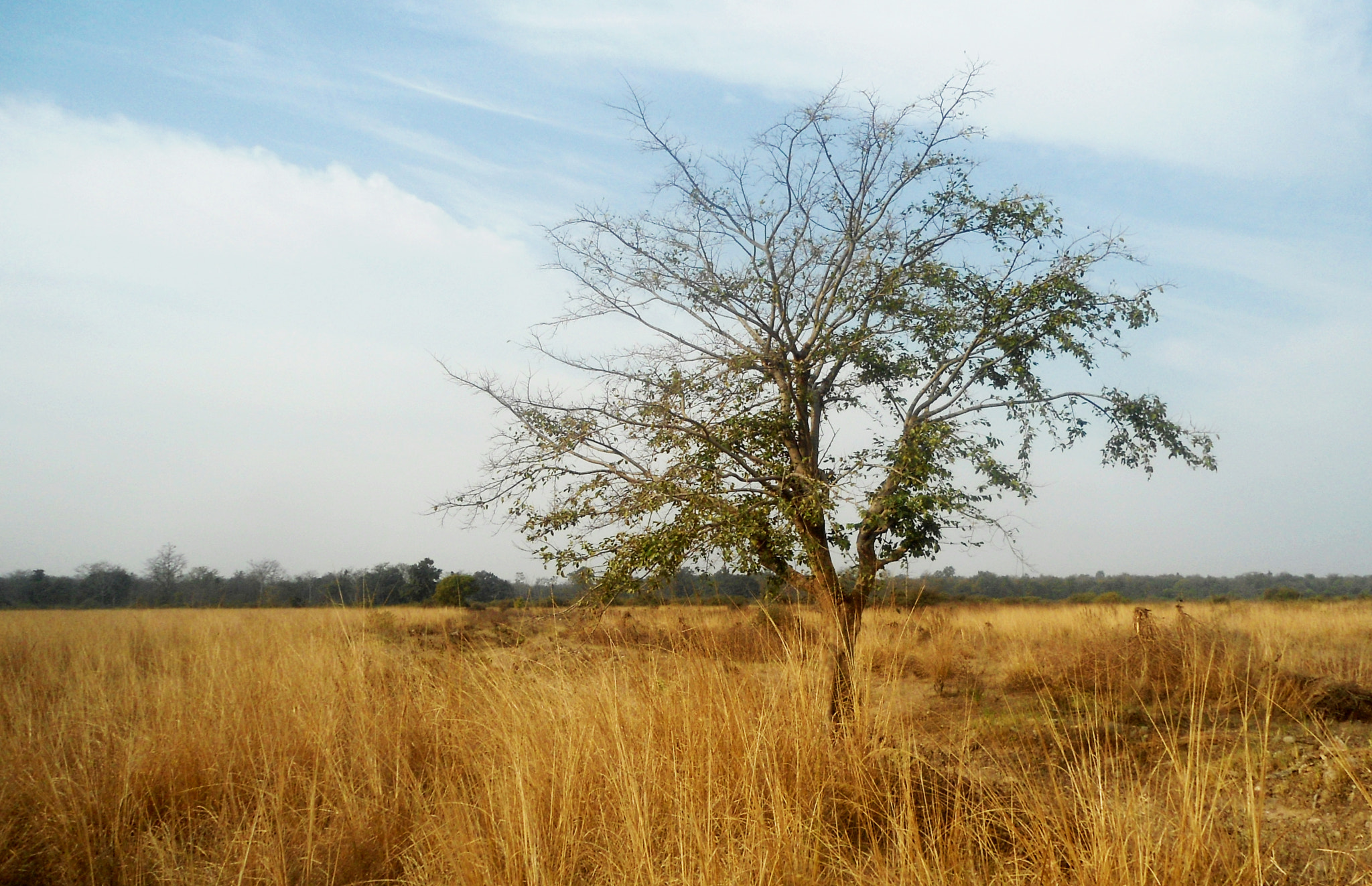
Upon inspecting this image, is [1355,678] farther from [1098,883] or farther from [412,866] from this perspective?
[412,866]

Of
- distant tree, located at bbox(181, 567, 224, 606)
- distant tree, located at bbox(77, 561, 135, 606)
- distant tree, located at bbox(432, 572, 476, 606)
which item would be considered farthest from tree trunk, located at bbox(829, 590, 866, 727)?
distant tree, located at bbox(77, 561, 135, 606)

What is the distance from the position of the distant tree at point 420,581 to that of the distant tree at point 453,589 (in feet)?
0.30

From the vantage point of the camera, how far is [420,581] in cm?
834

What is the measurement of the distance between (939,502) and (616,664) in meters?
2.66

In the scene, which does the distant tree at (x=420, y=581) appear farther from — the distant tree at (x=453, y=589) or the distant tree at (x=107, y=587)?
the distant tree at (x=107, y=587)

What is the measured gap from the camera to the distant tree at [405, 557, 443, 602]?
8.28 m

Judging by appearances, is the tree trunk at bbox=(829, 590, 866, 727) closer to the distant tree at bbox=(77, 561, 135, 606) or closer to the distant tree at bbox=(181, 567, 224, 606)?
the distant tree at bbox=(181, 567, 224, 606)

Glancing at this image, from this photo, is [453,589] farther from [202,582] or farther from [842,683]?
[202,582]

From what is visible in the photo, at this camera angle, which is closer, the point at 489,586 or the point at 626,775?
the point at 626,775

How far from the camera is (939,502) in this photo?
6.02m

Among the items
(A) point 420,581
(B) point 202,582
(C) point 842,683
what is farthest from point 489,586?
(B) point 202,582

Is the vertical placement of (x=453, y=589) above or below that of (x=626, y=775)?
above

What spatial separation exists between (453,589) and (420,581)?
1026 mm

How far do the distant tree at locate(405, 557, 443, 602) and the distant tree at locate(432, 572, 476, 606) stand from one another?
0.09 m
